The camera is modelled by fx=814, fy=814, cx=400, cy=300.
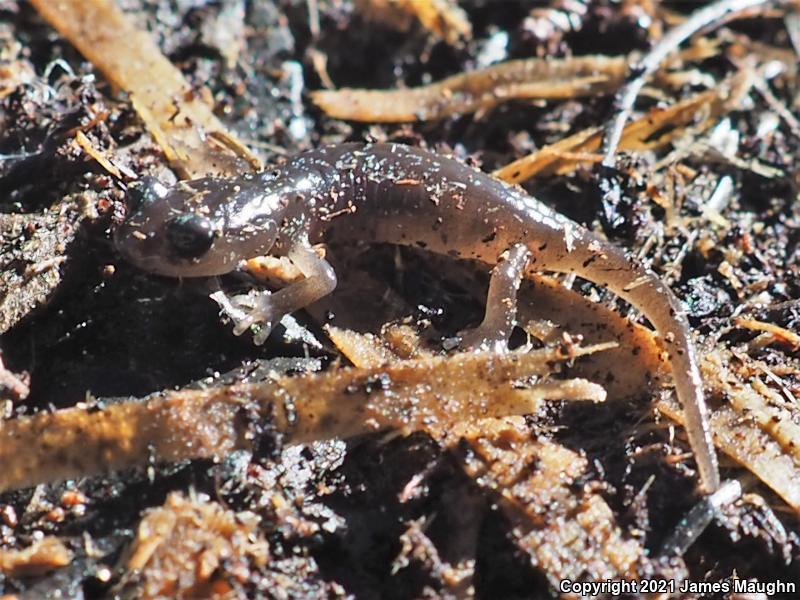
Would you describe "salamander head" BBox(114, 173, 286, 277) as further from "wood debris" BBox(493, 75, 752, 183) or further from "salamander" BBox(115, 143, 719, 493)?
"wood debris" BBox(493, 75, 752, 183)

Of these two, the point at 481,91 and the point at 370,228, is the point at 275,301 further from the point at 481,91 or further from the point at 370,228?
the point at 481,91

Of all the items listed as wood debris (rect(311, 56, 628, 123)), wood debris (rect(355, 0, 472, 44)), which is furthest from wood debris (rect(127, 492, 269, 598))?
wood debris (rect(355, 0, 472, 44))

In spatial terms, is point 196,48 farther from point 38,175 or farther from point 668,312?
point 668,312

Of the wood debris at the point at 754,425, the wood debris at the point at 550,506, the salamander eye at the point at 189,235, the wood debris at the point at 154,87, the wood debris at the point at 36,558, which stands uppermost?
the wood debris at the point at 154,87

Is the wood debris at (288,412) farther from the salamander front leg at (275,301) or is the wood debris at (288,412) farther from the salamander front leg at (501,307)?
the salamander front leg at (275,301)

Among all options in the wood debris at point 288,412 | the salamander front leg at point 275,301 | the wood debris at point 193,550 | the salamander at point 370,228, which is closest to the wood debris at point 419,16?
the salamander at point 370,228

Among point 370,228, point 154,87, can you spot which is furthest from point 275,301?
point 154,87

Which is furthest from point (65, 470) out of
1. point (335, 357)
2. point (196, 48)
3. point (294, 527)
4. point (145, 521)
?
point (196, 48)
